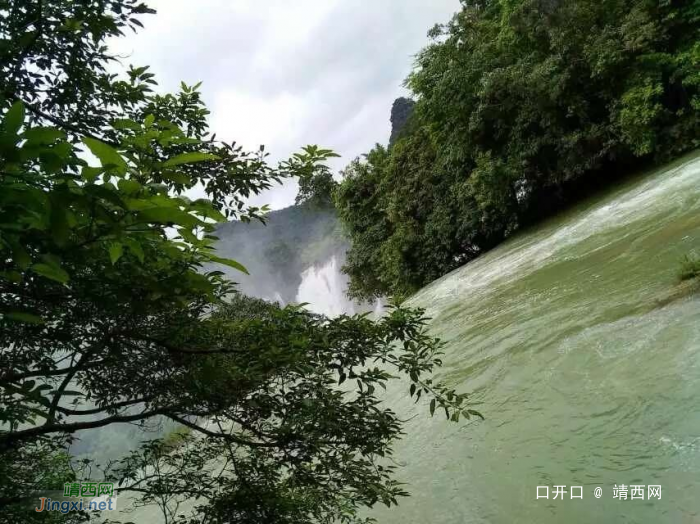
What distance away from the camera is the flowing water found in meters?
2.85

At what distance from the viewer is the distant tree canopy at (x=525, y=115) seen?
37.9 feet

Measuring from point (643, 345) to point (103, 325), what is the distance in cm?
407

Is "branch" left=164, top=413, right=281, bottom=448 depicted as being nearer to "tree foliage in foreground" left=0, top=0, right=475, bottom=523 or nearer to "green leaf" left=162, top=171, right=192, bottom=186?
"tree foliage in foreground" left=0, top=0, right=475, bottom=523

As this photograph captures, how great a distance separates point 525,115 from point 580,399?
12.2 meters

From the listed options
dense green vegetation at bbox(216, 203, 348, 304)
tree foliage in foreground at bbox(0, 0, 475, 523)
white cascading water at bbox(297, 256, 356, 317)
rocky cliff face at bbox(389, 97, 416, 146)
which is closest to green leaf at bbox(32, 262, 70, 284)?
tree foliage in foreground at bbox(0, 0, 475, 523)

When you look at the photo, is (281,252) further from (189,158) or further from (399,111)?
(189,158)

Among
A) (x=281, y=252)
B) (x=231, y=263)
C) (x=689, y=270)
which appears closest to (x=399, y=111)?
(x=281, y=252)

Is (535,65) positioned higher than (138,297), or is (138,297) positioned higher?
(535,65)

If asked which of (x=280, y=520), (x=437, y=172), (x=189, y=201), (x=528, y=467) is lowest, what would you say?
(x=528, y=467)

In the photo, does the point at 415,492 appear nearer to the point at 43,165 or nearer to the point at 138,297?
the point at 138,297

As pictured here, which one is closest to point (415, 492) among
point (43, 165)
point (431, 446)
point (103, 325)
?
point (431, 446)

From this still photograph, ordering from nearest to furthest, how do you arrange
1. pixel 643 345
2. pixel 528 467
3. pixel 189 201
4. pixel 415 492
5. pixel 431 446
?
pixel 189 201
pixel 528 467
pixel 415 492
pixel 643 345
pixel 431 446

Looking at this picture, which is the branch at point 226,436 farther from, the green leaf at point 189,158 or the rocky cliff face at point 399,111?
the rocky cliff face at point 399,111

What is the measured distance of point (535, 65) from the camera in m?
13.4
